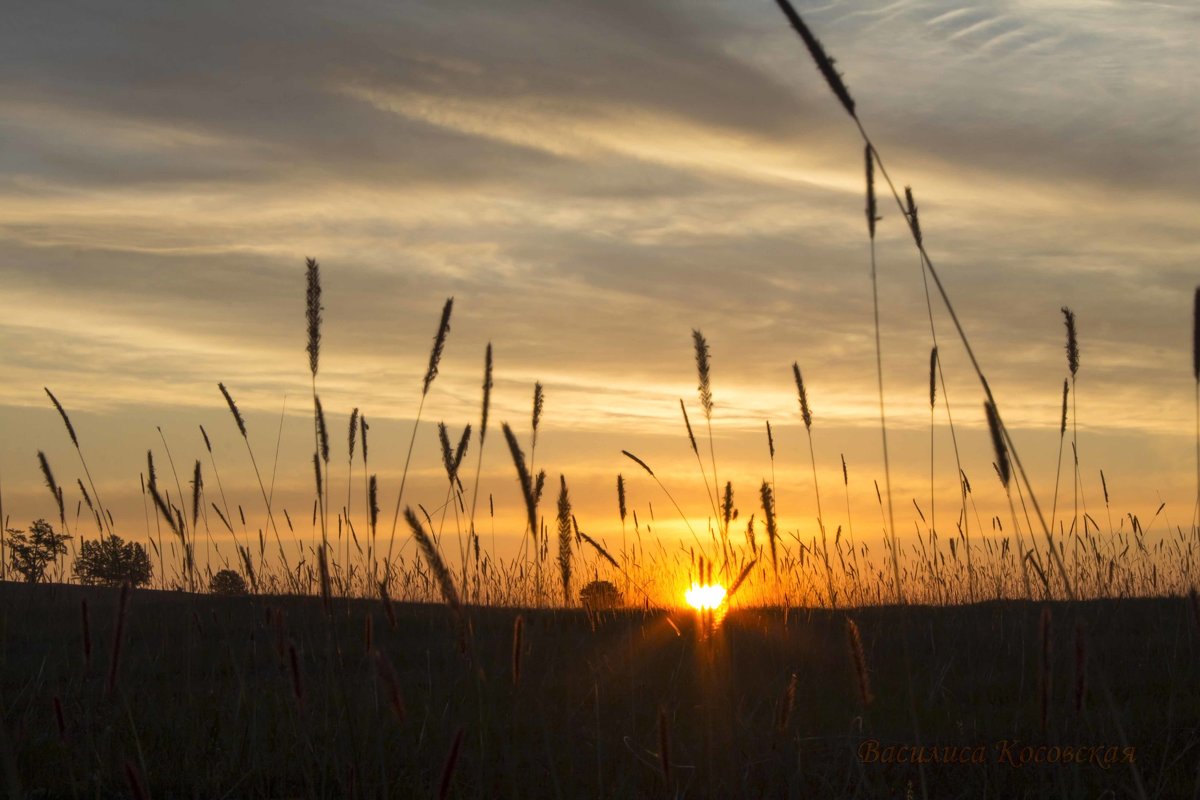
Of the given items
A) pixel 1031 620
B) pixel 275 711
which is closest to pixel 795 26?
pixel 275 711

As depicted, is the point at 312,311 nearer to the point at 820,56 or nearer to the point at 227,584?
the point at 820,56

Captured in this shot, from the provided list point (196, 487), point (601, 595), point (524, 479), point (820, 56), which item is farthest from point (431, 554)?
point (601, 595)

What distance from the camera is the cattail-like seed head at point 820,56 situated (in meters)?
1.57

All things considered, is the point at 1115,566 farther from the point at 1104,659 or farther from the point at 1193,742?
the point at 1193,742

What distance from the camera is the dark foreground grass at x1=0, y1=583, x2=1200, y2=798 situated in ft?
8.75

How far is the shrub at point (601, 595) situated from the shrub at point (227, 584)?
2.55 meters

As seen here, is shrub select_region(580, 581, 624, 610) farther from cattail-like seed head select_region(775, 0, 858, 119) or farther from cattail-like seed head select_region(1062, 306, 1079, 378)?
cattail-like seed head select_region(775, 0, 858, 119)

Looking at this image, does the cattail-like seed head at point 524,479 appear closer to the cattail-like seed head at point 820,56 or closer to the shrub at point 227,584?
the cattail-like seed head at point 820,56

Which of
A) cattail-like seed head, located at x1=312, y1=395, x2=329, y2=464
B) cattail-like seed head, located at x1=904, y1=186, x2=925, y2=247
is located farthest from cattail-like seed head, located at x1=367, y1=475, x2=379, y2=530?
cattail-like seed head, located at x1=904, y1=186, x2=925, y2=247

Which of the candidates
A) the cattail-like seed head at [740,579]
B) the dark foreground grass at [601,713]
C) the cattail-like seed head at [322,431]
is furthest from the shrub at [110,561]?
the cattail-like seed head at [740,579]

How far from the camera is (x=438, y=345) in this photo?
9.48 ft

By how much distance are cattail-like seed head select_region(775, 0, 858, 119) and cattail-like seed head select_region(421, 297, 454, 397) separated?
1479mm

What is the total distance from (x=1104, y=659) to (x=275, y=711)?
4081mm

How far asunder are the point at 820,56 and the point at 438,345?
160 cm
